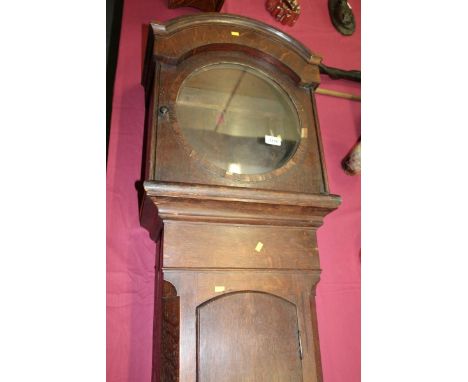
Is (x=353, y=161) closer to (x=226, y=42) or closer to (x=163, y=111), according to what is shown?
(x=226, y=42)

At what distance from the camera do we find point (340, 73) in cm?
144

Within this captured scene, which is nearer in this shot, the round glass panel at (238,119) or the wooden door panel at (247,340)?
the wooden door panel at (247,340)

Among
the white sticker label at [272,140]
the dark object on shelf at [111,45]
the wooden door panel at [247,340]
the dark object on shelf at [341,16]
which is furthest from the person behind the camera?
the dark object on shelf at [341,16]

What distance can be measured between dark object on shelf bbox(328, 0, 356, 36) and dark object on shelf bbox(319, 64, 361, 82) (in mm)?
247

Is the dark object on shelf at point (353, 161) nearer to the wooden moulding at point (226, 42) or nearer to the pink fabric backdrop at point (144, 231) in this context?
the pink fabric backdrop at point (144, 231)

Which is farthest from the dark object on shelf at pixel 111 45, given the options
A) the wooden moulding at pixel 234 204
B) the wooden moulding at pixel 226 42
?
the wooden moulding at pixel 234 204

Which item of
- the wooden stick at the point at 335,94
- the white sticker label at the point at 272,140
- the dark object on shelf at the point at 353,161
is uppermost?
the wooden stick at the point at 335,94

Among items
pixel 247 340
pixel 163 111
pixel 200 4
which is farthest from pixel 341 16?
pixel 247 340

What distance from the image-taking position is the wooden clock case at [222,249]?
2.25ft

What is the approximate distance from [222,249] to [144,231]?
1.20ft

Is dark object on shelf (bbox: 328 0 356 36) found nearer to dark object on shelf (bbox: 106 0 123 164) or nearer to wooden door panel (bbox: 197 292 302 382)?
dark object on shelf (bbox: 106 0 123 164)

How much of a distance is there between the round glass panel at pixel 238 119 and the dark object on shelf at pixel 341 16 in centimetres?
84
